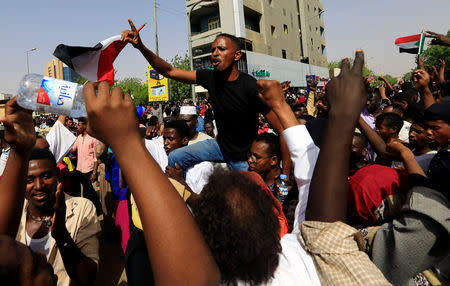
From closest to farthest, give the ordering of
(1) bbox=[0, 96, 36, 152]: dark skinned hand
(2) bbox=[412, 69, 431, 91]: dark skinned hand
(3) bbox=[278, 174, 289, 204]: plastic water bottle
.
Answer: (1) bbox=[0, 96, 36, 152]: dark skinned hand
(3) bbox=[278, 174, 289, 204]: plastic water bottle
(2) bbox=[412, 69, 431, 91]: dark skinned hand

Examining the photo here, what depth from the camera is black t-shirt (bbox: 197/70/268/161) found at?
264 centimetres

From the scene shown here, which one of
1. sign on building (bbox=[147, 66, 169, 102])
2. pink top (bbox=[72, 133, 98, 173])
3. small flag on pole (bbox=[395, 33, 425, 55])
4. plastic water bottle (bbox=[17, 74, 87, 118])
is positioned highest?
sign on building (bbox=[147, 66, 169, 102])

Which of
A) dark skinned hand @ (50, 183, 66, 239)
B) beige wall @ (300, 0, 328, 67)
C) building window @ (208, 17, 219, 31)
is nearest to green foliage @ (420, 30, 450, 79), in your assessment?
beige wall @ (300, 0, 328, 67)

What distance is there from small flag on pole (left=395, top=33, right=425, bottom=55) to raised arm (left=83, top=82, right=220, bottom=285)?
6776mm

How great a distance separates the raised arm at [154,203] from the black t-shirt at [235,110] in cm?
188

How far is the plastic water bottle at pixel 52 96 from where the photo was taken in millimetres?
1363

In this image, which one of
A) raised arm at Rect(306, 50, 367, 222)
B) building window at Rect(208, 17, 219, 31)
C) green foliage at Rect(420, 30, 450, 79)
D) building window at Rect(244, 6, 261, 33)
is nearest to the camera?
raised arm at Rect(306, 50, 367, 222)

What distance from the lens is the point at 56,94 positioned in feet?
A: 4.50

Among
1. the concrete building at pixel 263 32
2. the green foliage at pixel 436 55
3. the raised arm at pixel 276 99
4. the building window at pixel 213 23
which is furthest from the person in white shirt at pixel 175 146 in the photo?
the green foliage at pixel 436 55

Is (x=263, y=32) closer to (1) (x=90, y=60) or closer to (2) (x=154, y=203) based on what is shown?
(1) (x=90, y=60)

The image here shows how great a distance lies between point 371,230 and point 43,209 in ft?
7.86

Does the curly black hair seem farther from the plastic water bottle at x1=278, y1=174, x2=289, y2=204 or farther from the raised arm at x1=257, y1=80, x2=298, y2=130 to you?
the plastic water bottle at x1=278, y1=174, x2=289, y2=204

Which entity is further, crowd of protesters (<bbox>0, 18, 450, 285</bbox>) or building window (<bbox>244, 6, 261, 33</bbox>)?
building window (<bbox>244, 6, 261, 33</bbox>)

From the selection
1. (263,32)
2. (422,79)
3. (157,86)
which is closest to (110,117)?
(422,79)
